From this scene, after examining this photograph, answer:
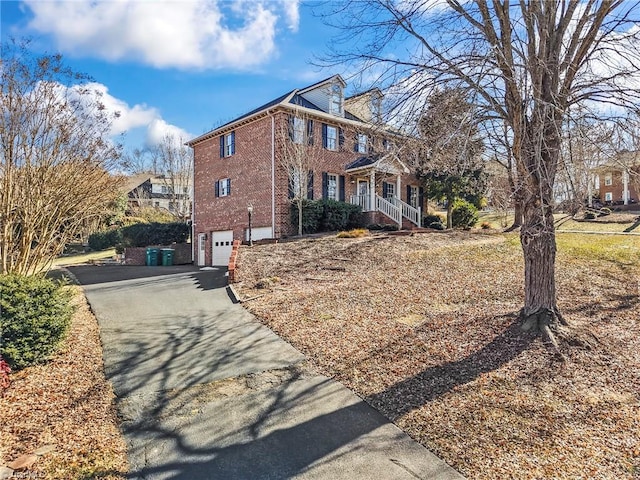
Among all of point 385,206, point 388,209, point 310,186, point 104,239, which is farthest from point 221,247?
point 104,239

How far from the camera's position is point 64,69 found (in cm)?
807

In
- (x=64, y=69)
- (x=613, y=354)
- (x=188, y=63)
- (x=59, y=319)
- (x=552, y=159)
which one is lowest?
(x=613, y=354)

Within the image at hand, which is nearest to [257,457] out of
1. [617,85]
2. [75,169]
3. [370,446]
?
[370,446]

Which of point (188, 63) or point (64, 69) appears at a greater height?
point (188, 63)

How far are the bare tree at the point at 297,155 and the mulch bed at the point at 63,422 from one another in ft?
42.1

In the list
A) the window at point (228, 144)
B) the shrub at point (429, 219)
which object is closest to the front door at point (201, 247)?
the window at point (228, 144)

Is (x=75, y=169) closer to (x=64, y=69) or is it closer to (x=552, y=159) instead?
(x=64, y=69)

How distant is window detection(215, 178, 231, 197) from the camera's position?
21138 millimetres

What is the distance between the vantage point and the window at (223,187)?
69.3 ft

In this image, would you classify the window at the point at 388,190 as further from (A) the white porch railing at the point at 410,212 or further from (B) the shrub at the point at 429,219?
(B) the shrub at the point at 429,219

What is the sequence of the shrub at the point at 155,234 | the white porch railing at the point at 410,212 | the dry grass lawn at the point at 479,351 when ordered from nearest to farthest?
the dry grass lawn at the point at 479,351
the white porch railing at the point at 410,212
the shrub at the point at 155,234

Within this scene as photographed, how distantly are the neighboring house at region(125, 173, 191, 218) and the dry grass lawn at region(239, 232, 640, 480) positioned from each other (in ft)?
85.2

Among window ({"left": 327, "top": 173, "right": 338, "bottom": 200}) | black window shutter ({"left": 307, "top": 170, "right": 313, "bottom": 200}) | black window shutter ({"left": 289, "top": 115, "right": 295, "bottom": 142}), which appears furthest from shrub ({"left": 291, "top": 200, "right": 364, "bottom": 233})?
black window shutter ({"left": 289, "top": 115, "right": 295, "bottom": 142})

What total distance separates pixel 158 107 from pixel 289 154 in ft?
20.0
